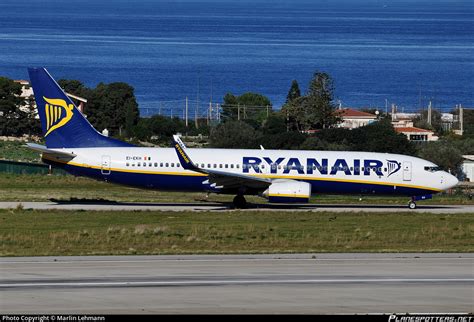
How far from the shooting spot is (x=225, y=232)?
41.4m

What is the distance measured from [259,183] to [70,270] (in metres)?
22.0

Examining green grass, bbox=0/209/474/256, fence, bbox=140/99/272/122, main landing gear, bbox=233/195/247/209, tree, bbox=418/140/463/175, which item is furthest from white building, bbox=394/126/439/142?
green grass, bbox=0/209/474/256

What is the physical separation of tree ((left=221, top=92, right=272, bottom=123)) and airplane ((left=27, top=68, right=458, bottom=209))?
226 feet

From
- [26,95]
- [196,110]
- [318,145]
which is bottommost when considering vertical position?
[318,145]

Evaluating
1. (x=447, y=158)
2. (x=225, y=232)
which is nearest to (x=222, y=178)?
(x=225, y=232)

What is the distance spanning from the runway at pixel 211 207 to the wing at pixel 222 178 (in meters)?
1.35

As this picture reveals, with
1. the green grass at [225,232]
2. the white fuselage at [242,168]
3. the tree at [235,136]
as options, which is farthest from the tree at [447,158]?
the green grass at [225,232]

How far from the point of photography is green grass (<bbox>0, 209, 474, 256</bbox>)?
121ft

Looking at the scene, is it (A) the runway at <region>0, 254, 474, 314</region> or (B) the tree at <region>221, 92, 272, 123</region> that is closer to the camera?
(A) the runway at <region>0, 254, 474, 314</region>

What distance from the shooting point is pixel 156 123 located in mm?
106688

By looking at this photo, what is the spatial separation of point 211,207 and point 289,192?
4749 millimetres

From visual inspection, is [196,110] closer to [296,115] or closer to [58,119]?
[296,115]

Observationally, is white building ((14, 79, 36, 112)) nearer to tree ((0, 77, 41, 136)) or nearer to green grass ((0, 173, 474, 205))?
tree ((0, 77, 41, 136))

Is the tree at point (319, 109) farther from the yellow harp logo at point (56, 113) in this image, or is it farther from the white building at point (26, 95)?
the yellow harp logo at point (56, 113)
